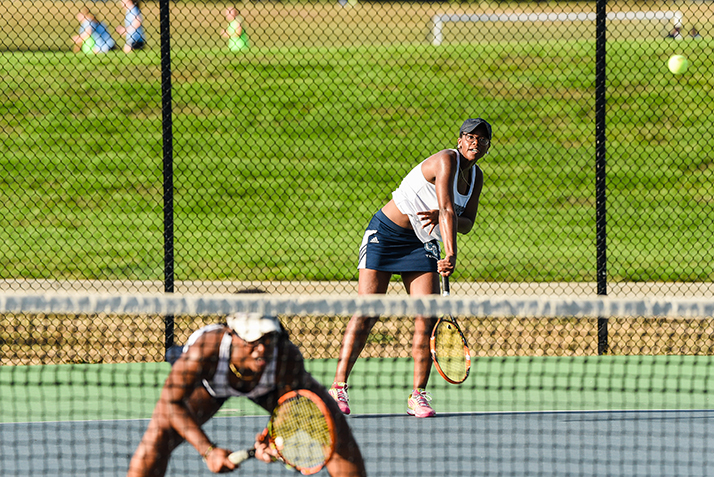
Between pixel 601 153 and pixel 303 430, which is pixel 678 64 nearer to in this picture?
pixel 601 153

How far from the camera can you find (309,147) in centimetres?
1155

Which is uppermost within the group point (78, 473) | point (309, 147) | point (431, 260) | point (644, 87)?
point (644, 87)

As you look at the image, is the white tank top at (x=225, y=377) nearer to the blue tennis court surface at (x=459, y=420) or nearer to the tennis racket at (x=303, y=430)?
the tennis racket at (x=303, y=430)

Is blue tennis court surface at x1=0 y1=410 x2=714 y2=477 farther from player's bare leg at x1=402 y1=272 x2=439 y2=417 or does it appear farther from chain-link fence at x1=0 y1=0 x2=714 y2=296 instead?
chain-link fence at x1=0 y1=0 x2=714 y2=296

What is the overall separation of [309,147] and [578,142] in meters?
3.30

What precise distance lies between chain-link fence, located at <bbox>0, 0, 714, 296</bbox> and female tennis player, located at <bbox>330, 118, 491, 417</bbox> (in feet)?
9.73

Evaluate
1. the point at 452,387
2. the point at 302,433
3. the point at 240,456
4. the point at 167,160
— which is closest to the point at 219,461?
the point at 240,456

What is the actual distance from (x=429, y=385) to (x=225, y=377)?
2529mm

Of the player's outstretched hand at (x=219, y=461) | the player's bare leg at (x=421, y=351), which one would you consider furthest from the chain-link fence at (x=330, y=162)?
the player's outstretched hand at (x=219, y=461)

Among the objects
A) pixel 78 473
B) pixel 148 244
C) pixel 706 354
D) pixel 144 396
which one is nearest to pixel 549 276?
pixel 706 354

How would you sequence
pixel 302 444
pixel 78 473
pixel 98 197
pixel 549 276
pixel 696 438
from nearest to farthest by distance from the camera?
1. pixel 302 444
2. pixel 78 473
3. pixel 696 438
4. pixel 549 276
5. pixel 98 197

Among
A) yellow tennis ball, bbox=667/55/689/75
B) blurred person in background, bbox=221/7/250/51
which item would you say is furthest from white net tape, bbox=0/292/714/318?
blurred person in background, bbox=221/7/250/51

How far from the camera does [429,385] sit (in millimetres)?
5727

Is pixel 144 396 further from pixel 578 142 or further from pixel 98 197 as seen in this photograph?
pixel 578 142
